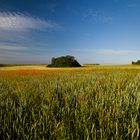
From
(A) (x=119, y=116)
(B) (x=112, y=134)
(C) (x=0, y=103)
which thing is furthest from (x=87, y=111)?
(C) (x=0, y=103)

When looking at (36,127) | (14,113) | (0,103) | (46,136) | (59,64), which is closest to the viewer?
(46,136)

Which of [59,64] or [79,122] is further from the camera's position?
[59,64]

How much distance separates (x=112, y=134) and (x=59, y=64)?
52.2 m

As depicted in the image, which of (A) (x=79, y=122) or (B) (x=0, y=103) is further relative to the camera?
(B) (x=0, y=103)

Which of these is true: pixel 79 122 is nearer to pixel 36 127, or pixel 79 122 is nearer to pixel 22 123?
pixel 36 127

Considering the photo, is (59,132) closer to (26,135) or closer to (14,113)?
(26,135)

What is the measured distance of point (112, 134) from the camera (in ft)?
9.43

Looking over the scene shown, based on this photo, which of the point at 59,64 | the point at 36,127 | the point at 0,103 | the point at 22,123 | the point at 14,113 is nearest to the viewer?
the point at 36,127

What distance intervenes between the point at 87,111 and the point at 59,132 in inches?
28.3

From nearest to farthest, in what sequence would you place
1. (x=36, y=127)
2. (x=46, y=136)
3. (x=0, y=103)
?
(x=46, y=136) → (x=36, y=127) → (x=0, y=103)

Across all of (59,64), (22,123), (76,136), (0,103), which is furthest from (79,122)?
(59,64)

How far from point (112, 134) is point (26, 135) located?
3.13ft

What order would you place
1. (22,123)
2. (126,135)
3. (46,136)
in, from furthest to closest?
(22,123), (46,136), (126,135)

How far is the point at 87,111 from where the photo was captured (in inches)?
137
